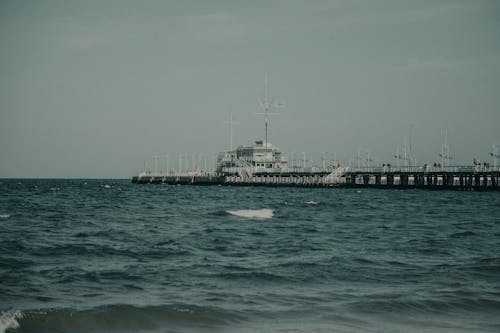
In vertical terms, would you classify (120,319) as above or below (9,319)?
below

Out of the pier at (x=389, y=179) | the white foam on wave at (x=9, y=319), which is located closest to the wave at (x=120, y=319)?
the white foam on wave at (x=9, y=319)

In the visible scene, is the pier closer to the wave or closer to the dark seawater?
the dark seawater

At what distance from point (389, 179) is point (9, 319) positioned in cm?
11534

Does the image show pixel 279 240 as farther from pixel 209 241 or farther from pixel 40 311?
pixel 40 311

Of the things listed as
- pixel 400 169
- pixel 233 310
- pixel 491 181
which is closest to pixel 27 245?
pixel 233 310

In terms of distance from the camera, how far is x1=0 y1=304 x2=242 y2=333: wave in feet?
47.7

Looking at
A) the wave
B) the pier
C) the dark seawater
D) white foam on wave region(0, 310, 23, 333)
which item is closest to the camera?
white foam on wave region(0, 310, 23, 333)

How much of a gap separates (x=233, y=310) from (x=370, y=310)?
358 centimetres

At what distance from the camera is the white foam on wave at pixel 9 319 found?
14269mm

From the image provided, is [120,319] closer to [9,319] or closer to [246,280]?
[9,319]

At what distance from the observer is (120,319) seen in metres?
15.3

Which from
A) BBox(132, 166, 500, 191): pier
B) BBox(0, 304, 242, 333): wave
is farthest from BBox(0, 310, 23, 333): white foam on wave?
BBox(132, 166, 500, 191): pier

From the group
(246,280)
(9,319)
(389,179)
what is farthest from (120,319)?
(389,179)

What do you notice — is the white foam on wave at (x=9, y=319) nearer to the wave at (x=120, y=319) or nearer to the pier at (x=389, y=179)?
the wave at (x=120, y=319)
